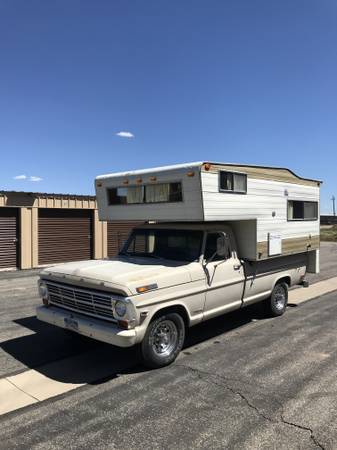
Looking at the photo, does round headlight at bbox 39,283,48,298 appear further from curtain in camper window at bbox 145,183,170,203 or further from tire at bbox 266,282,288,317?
tire at bbox 266,282,288,317

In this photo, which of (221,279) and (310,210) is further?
(310,210)

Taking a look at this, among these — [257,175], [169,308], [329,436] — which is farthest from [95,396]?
[257,175]

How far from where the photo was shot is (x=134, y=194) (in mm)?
7539

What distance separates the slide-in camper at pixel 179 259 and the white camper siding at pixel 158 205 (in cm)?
2

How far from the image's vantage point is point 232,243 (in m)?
7.61

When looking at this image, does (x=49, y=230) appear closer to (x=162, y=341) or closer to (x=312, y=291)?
(x=312, y=291)

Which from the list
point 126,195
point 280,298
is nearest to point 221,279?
point 126,195

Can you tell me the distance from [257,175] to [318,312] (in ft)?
12.6

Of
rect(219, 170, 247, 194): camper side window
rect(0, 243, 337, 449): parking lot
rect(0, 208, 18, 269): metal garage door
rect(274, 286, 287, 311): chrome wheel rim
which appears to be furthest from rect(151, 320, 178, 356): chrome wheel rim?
rect(0, 208, 18, 269): metal garage door

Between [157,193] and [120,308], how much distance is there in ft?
7.49

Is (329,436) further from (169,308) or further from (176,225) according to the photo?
(176,225)

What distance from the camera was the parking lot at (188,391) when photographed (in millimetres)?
4121

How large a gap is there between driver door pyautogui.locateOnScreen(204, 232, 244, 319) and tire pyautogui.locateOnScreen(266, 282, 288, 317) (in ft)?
4.81

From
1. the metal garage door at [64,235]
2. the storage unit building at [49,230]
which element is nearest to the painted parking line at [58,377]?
the storage unit building at [49,230]
